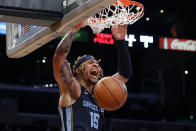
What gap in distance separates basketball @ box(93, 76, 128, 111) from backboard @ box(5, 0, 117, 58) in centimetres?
69

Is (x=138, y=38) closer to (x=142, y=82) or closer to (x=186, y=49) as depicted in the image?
(x=186, y=49)

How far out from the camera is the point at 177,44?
367 inches

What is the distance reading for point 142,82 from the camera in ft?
46.6

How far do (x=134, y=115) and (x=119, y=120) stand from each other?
484 millimetres

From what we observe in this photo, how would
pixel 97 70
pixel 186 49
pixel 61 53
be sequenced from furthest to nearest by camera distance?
1. pixel 186 49
2. pixel 97 70
3. pixel 61 53

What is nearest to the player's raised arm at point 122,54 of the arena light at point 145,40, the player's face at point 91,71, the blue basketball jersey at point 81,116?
the player's face at point 91,71

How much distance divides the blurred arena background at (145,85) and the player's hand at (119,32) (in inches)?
188

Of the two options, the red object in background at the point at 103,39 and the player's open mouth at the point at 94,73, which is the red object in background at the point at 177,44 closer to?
the red object in background at the point at 103,39

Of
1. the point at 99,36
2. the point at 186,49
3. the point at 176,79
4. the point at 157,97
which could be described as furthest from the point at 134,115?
the point at 99,36

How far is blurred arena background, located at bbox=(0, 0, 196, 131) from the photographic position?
10.1 m

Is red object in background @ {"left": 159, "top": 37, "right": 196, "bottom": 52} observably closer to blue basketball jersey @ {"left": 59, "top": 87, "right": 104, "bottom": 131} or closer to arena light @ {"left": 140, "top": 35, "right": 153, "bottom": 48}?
arena light @ {"left": 140, "top": 35, "right": 153, "bottom": 48}

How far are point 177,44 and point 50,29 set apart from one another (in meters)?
6.25

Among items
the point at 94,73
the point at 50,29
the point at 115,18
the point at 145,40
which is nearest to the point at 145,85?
the point at 145,40

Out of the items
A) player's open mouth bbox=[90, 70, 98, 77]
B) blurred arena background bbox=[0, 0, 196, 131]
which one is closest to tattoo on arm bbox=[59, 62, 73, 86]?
player's open mouth bbox=[90, 70, 98, 77]
